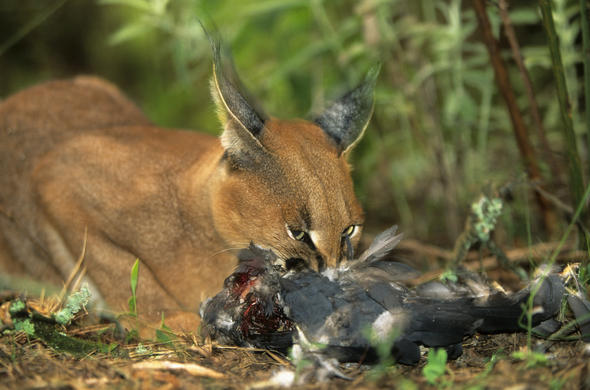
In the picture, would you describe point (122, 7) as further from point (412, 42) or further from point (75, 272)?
point (75, 272)

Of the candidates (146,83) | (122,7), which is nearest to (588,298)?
(146,83)

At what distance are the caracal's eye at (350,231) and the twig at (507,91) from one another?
157 centimetres

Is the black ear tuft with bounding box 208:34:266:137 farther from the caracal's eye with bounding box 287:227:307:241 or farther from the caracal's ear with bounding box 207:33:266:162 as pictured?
the caracal's eye with bounding box 287:227:307:241

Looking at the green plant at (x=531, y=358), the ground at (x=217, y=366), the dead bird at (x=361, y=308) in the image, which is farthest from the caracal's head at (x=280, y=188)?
the green plant at (x=531, y=358)

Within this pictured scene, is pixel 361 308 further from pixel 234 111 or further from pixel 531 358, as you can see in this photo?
pixel 234 111

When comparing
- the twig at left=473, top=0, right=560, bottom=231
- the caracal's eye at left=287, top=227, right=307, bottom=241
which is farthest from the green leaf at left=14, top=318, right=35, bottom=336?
the twig at left=473, top=0, right=560, bottom=231

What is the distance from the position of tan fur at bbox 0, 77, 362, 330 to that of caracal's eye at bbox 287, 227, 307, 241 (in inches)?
1.1

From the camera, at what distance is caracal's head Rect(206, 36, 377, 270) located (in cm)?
363

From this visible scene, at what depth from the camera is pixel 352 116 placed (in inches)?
167

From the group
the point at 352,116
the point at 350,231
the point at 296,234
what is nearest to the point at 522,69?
the point at 352,116

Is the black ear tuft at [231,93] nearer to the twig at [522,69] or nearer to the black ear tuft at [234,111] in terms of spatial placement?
the black ear tuft at [234,111]

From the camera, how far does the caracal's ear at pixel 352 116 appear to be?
4230mm

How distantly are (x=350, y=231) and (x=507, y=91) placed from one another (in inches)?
65.4

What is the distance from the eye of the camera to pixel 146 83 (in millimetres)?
11156
